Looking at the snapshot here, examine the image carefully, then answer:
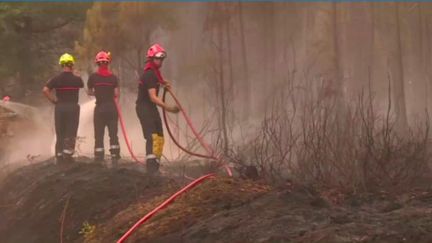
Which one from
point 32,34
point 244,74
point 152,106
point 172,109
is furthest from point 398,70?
point 32,34

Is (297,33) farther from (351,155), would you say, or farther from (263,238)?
(263,238)

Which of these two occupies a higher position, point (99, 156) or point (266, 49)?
point (266, 49)

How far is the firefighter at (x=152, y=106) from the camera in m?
9.87

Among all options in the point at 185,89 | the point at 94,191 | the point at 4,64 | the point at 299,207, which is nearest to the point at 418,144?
the point at 299,207

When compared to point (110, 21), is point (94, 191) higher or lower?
lower

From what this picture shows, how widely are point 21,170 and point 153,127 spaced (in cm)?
376

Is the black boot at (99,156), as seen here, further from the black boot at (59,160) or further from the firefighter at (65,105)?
the black boot at (59,160)

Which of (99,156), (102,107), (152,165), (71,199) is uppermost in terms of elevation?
(102,107)

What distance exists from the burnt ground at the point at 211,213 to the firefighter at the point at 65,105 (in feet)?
5.45

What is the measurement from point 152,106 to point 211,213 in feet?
12.6

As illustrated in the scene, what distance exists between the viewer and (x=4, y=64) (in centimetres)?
2722

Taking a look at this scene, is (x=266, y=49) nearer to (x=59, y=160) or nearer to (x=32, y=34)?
(x=59, y=160)

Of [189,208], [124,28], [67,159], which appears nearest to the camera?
[189,208]

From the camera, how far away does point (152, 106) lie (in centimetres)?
1008
